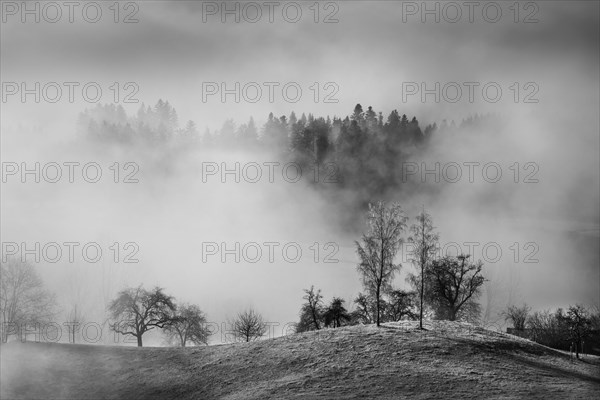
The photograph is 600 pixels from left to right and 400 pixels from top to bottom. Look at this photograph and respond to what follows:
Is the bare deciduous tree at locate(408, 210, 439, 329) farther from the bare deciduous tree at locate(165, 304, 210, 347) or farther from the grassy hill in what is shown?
the bare deciduous tree at locate(165, 304, 210, 347)

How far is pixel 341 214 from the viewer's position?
175125 millimetres

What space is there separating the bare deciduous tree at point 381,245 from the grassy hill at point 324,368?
5.85 meters

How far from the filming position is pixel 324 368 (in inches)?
2141

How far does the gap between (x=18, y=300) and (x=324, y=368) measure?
161 feet

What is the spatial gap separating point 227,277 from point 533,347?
74.1m

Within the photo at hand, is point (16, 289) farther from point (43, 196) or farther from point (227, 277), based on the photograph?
point (43, 196)

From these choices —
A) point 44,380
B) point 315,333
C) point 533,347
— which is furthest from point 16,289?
point 533,347

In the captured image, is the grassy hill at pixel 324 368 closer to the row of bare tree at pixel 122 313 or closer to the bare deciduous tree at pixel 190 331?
the row of bare tree at pixel 122 313

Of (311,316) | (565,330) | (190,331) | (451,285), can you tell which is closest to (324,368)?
(311,316)

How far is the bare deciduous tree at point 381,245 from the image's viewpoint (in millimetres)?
67625

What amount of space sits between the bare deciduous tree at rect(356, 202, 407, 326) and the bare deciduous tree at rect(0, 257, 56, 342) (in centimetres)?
4229

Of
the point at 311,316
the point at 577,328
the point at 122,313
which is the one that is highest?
the point at 122,313

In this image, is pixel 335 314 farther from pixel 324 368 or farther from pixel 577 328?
pixel 324 368

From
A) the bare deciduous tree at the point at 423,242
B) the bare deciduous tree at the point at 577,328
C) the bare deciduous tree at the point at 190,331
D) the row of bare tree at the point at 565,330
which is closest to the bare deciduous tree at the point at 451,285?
the row of bare tree at the point at 565,330
